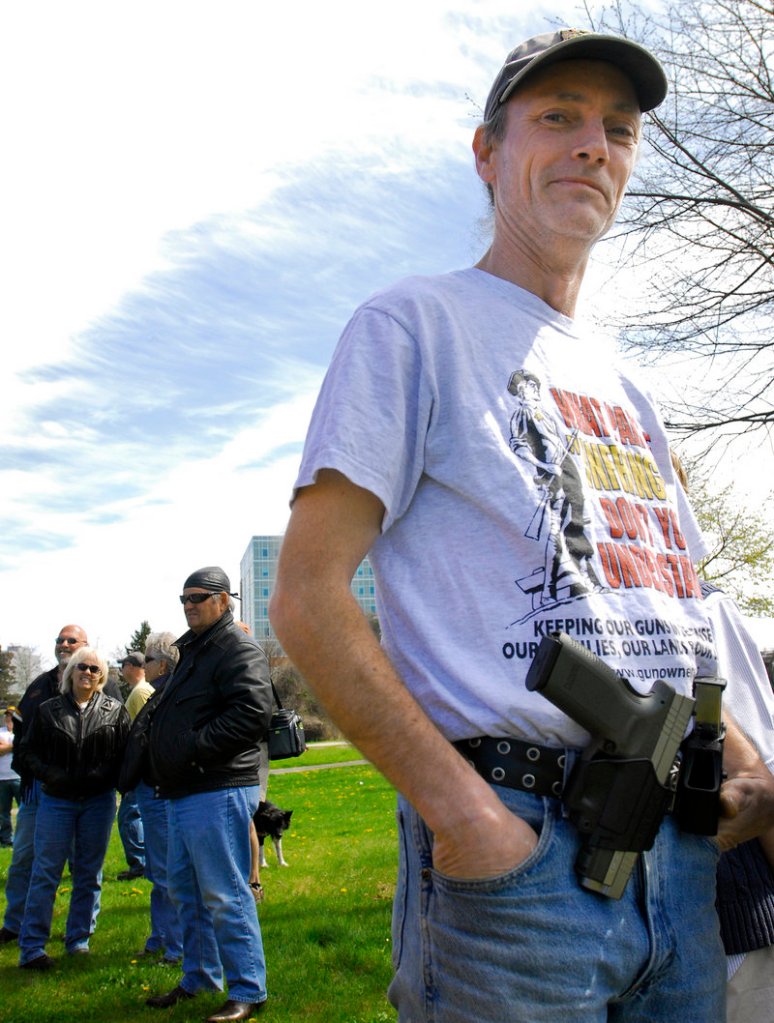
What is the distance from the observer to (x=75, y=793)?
6.96 meters

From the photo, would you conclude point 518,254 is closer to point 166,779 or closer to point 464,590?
point 464,590

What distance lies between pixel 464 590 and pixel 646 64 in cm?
112

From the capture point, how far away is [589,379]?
187cm

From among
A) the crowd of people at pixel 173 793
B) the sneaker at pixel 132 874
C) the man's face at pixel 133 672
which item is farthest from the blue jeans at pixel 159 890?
the sneaker at pixel 132 874

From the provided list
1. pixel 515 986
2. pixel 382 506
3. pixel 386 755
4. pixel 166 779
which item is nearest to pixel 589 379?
pixel 382 506

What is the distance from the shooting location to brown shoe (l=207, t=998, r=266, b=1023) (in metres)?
5.01

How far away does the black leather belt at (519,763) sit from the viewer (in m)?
1.44

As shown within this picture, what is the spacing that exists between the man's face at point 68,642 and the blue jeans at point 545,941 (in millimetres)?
7128

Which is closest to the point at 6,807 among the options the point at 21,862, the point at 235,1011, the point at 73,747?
the point at 21,862

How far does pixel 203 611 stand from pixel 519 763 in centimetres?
473

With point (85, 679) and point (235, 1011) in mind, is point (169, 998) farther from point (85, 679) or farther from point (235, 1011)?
point (85, 679)

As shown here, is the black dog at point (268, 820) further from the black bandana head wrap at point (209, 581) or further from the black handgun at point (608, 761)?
the black handgun at point (608, 761)

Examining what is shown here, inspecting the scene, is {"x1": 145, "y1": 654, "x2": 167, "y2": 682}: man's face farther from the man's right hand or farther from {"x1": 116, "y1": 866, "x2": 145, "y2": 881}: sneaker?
the man's right hand

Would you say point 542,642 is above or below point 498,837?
above
